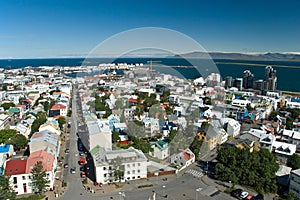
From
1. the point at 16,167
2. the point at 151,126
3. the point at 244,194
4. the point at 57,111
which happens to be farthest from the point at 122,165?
the point at 57,111

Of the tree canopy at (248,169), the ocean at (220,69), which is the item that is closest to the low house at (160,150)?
the tree canopy at (248,169)

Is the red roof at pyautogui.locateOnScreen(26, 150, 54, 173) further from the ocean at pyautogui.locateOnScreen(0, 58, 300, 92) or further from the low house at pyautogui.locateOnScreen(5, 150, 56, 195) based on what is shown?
the ocean at pyautogui.locateOnScreen(0, 58, 300, 92)

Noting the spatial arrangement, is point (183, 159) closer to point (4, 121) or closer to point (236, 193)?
point (236, 193)

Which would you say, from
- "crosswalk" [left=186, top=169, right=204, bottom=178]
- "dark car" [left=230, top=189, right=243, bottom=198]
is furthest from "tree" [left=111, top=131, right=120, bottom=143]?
"dark car" [left=230, top=189, right=243, bottom=198]

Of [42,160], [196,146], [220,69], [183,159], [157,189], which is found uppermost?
[220,69]

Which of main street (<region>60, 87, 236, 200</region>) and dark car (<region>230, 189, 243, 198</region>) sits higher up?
dark car (<region>230, 189, 243, 198</region>)
